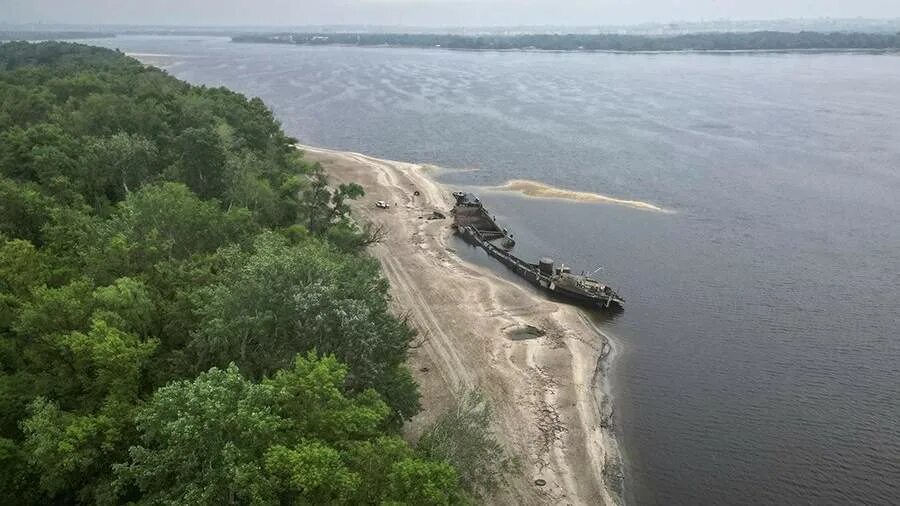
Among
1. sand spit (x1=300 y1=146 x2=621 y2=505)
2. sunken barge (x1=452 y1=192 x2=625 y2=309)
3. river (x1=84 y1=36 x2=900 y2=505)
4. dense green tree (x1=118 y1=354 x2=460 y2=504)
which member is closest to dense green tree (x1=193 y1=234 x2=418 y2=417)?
dense green tree (x1=118 y1=354 x2=460 y2=504)

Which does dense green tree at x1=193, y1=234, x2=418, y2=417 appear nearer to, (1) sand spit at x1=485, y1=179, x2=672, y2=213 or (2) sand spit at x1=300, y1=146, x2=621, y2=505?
(2) sand spit at x1=300, y1=146, x2=621, y2=505

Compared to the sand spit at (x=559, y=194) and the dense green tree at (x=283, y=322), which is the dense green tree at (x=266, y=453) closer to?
the dense green tree at (x=283, y=322)

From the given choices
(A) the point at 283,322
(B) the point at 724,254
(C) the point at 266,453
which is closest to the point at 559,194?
(B) the point at 724,254

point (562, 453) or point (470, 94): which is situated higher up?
point (470, 94)

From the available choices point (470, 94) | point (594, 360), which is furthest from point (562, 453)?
point (470, 94)

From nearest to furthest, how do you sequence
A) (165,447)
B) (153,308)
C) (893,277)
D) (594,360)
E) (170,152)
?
(165,447) → (153,308) → (594,360) → (170,152) → (893,277)

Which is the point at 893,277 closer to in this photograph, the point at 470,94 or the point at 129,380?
the point at 129,380

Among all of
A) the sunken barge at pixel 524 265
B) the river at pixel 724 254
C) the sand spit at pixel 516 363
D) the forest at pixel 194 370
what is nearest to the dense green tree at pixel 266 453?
the forest at pixel 194 370
